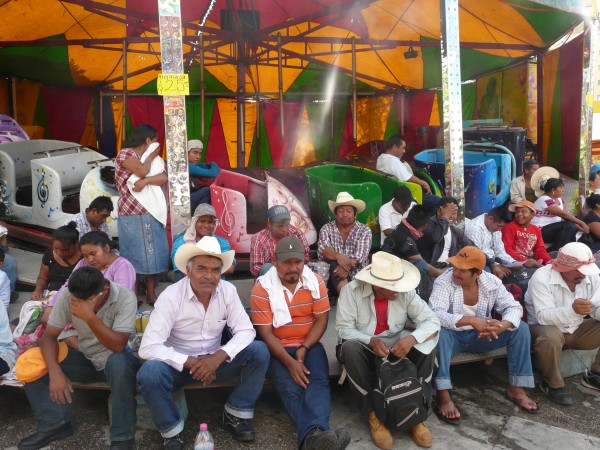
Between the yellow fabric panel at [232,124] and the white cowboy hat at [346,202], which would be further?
the yellow fabric panel at [232,124]

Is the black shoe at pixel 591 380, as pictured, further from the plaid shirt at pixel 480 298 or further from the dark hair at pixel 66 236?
the dark hair at pixel 66 236

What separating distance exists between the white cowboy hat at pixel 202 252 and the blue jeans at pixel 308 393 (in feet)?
2.38

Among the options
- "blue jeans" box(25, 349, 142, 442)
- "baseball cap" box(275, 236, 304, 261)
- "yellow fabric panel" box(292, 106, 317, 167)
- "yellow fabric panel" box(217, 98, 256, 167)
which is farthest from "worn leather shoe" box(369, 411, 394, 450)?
"yellow fabric panel" box(292, 106, 317, 167)

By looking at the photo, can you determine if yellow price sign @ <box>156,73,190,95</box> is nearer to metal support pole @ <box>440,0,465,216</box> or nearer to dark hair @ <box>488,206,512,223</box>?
metal support pole @ <box>440,0,465,216</box>

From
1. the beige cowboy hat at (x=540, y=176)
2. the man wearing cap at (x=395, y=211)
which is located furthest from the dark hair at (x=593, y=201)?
the man wearing cap at (x=395, y=211)

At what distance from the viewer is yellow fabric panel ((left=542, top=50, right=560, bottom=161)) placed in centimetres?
987

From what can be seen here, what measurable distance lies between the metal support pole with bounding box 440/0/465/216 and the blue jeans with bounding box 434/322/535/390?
1732 millimetres

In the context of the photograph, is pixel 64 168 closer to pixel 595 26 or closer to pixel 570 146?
pixel 595 26

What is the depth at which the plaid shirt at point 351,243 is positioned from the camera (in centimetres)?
496

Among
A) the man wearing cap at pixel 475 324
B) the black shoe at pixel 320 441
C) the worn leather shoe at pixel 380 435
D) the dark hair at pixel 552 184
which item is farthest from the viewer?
the dark hair at pixel 552 184

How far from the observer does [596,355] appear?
4.50m

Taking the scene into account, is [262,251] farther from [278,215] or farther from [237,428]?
[237,428]

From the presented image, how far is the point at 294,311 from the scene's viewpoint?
383 centimetres

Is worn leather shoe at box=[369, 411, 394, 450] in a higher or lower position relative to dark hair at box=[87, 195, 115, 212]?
lower
